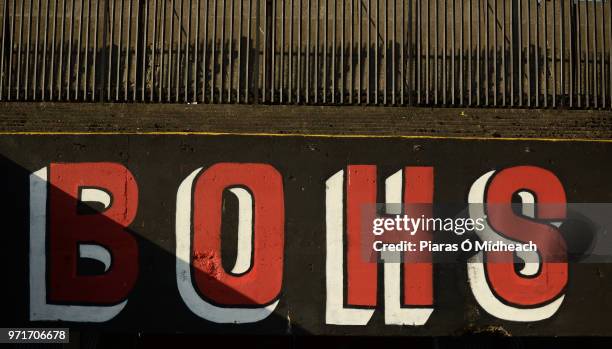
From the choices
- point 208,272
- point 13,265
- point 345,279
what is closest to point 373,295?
point 345,279

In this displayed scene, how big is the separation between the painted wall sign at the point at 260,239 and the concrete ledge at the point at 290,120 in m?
0.42

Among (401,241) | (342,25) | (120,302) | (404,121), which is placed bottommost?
(120,302)

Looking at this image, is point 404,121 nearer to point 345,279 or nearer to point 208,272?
point 345,279

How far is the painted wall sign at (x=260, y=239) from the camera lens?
31.5ft

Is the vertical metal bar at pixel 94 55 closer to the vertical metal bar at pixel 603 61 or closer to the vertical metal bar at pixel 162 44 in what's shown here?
the vertical metal bar at pixel 162 44

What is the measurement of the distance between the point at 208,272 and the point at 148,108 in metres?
2.74

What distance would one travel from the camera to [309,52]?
34.0 feet

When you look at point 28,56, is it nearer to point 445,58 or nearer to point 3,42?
point 3,42

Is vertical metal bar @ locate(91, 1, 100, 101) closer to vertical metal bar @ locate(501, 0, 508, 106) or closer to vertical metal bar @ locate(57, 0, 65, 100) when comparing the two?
vertical metal bar @ locate(57, 0, 65, 100)

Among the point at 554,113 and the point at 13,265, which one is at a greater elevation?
the point at 554,113

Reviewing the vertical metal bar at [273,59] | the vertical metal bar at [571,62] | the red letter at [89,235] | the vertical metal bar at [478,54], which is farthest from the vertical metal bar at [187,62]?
the vertical metal bar at [571,62]

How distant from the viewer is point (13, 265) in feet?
31.6

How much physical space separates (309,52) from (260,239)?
10.1 feet

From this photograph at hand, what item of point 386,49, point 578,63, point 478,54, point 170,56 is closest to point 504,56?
point 478,54
